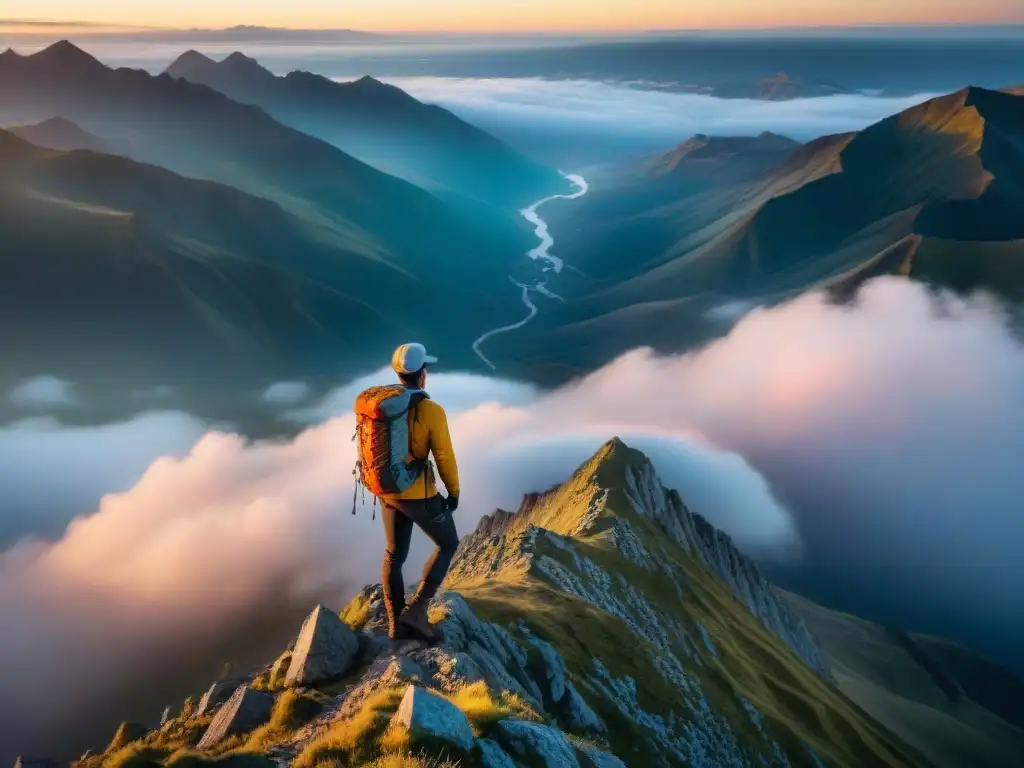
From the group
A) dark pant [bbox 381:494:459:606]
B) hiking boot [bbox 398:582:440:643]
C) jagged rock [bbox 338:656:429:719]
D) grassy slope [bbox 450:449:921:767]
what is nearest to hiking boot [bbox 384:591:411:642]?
hiking boot [bbox 398:582:440:643]

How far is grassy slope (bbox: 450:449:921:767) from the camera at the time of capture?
44.5 metres

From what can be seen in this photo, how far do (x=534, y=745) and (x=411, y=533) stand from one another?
625cm

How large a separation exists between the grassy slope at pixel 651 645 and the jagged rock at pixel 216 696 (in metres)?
17.4

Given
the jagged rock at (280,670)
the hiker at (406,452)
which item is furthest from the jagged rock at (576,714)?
the hiker at (406,452)

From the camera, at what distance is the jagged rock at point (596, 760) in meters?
18.8

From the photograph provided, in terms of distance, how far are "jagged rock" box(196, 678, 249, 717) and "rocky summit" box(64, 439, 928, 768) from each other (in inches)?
2.6

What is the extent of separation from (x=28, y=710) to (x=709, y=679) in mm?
193173

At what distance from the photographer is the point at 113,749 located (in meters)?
24.5

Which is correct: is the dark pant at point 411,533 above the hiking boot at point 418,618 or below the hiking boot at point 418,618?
above

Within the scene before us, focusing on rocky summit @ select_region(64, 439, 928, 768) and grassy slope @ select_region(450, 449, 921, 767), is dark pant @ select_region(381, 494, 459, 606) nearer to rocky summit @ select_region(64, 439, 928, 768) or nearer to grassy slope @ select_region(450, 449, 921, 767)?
rocky summit @ select_region(64, 439, 928, 768)

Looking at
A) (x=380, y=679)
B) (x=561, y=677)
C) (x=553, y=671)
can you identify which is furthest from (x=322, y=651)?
(x=561, y=677)

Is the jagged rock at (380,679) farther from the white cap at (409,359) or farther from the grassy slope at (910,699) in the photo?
the grassy slope at (910,699)

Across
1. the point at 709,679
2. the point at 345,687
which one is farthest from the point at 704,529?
the point at 345,687

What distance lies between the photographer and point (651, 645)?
2144 inches
